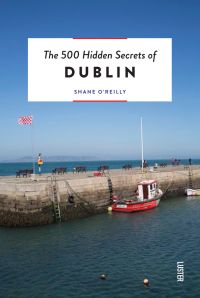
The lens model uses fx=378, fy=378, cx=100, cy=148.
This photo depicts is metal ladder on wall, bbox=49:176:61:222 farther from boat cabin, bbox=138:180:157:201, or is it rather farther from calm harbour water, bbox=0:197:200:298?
boat cabin, bbox=138:180:157:201

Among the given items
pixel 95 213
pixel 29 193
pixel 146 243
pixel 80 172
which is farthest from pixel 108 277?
pixel 80 172

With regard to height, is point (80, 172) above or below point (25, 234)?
above

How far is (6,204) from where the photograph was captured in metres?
33.5

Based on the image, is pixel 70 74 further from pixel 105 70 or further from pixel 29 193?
pixel 29 193

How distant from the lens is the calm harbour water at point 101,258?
18.2 meters

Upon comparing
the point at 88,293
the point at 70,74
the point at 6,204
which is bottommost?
the point at 88,293

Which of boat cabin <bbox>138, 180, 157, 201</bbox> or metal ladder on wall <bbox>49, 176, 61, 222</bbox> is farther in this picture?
boat cabin <bbox>138, 180, 157, 201</bbox>

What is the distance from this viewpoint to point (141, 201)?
3953 centimetres

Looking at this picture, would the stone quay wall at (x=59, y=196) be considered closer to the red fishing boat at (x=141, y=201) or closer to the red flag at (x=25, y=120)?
the red fishing boat at (x=141, y=201)

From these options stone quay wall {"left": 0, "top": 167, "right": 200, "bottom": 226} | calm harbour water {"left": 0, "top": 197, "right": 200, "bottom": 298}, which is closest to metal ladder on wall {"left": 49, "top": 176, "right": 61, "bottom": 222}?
stone quay wall {"left": 0, "top": 167, "right": 200, "bottom": 226}

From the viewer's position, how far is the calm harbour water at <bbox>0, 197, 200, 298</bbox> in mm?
18172

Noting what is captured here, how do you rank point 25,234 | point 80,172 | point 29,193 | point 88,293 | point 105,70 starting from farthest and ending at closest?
point 80,172 → point 29,193 → point 25,234 → point 88,293 → point 105,70

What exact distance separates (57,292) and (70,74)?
33.3 ft

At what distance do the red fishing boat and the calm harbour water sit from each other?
3677 millimetres
